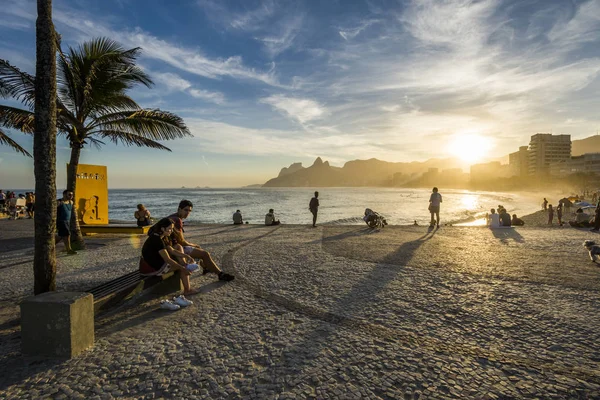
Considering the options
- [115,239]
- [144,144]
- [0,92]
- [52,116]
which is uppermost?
[0,92]

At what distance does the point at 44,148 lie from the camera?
4074 mm

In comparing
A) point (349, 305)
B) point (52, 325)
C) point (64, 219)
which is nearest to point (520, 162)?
point (349, 305)

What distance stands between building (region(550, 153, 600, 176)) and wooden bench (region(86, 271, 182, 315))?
140976mm

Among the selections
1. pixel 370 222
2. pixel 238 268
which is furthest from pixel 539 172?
pixel 238 268

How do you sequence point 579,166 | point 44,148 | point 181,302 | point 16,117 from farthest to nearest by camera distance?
point 579,166
point 16,117
point 181,302
point 44,148

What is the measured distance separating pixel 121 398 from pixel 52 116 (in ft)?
11.8

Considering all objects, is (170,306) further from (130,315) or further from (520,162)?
(520,162)

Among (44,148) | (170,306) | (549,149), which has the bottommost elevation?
(170,306)

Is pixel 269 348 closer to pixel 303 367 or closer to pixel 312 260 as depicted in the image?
pixel 303 367

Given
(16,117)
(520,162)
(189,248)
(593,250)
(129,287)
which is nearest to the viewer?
(129,287)

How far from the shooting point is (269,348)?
3533mm

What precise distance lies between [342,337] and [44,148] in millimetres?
4494

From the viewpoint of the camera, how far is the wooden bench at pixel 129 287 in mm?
4133

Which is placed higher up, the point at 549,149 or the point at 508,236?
the point at 549,149
